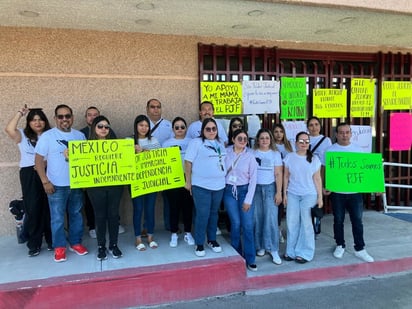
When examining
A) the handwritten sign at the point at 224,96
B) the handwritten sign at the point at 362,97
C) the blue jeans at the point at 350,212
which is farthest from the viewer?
the handwritten sign at the point at 362,97

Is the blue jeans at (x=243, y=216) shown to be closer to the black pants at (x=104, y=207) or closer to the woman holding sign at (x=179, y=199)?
the woman holding sign at (x=179, y=199)

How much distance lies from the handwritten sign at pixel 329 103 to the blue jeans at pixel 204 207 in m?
3.02

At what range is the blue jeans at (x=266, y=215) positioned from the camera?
402cm

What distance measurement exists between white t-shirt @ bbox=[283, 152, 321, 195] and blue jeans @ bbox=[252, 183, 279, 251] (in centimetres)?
26

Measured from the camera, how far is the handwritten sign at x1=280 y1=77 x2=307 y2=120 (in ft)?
18.7

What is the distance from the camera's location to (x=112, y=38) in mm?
4906

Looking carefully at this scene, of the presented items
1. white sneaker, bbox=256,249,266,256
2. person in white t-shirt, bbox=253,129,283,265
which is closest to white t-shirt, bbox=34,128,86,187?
person in white t-shirt, bbox=253,129,283,265

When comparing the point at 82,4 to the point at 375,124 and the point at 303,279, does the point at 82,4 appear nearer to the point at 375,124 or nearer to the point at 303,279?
the point at 303,279

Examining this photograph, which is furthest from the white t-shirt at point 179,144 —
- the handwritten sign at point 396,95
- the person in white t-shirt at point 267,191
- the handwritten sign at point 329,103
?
the handwritten sign at point 396,95

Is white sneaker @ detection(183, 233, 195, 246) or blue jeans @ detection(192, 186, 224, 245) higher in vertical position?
blue jeans @ detection(192, 186, 224, 245)

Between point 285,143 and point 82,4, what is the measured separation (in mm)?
2929

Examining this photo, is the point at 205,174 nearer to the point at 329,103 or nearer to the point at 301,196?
the point at 301,196

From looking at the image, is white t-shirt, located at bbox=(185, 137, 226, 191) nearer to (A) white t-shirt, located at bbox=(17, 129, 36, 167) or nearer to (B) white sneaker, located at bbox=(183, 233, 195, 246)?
(B) white sneaker, located at bbox=(183, 233, 195, 246)

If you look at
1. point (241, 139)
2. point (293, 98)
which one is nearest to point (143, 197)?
point (241, 139)
